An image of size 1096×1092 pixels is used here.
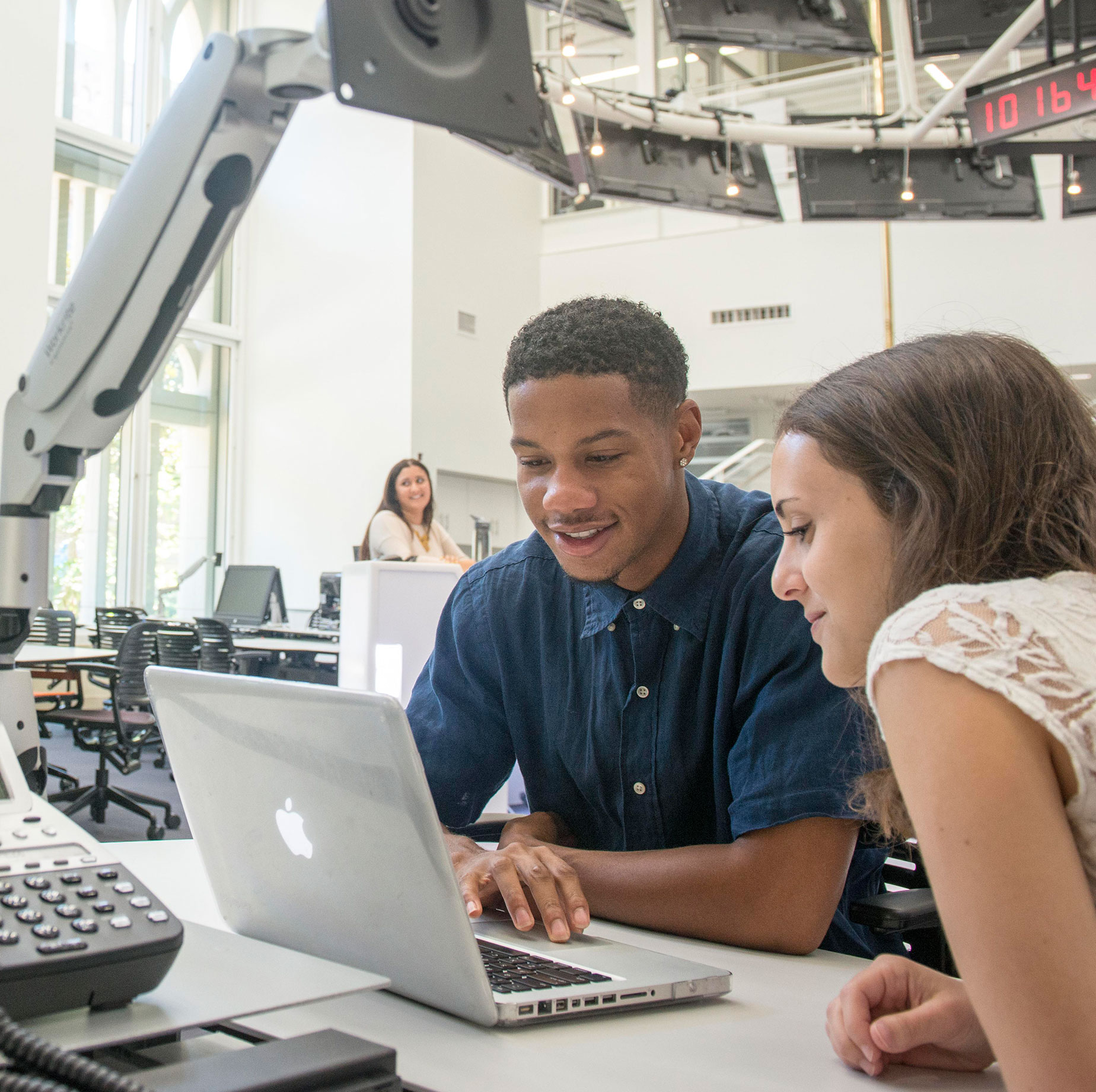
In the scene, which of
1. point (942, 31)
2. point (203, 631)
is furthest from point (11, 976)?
point (942, 31)

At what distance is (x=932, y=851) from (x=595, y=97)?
6604mm

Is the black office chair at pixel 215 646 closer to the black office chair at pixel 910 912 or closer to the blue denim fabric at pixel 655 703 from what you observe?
the blue denim fabric at pixel 655 703

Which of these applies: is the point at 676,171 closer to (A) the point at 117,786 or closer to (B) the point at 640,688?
(A) the point at 117,786

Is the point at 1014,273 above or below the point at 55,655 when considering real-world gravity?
above

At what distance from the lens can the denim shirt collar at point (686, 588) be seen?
1352 millimetres

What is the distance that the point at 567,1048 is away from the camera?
76 centimetres

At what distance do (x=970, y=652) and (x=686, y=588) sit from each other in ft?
2.42

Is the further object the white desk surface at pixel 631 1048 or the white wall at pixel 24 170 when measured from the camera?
the white wall at pixel 24 170

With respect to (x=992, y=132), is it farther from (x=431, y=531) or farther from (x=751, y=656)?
(x=751, y=656)

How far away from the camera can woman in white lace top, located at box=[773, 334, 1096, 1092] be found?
59 cm

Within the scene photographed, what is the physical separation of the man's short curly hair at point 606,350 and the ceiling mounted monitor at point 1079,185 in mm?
6686

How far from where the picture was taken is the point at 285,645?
6.11 meters

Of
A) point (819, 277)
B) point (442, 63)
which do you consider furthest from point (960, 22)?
point (442, 63)

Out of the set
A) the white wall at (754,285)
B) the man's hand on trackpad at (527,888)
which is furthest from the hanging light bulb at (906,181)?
the man's hand on trackpad at (527,888)
